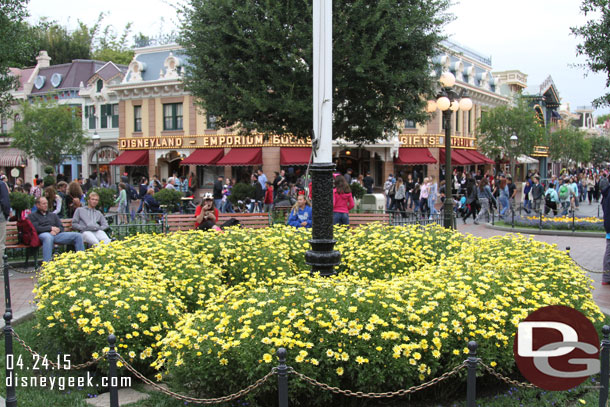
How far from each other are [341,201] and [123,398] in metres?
7.18

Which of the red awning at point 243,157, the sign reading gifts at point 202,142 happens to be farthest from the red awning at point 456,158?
the red awning at point 243,157

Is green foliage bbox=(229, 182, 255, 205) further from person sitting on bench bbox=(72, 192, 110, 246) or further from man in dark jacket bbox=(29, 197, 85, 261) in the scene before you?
man in dark jacket bbox=(29, 197, 85, 261)

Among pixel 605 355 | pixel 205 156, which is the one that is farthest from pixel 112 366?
pixel 205 156

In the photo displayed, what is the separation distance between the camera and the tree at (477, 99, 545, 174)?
3728 centimetres

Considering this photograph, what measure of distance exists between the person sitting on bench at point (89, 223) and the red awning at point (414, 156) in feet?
75.5

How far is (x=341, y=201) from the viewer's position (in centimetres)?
1161

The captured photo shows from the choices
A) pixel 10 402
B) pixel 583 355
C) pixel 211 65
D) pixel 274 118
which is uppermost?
pixel 211 65

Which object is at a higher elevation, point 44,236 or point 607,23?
point 607,23

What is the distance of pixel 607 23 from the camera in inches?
499

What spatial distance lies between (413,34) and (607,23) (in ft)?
16.2

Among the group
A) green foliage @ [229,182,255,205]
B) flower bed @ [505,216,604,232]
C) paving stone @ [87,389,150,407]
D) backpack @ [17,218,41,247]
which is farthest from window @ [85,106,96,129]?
paving stone @ [87,389,150,407]

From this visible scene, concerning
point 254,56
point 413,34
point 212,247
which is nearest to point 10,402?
point 212,247

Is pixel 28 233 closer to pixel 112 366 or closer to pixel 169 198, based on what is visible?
pixel 169 198

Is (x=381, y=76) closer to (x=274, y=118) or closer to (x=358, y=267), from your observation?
(x=274, y=118)
